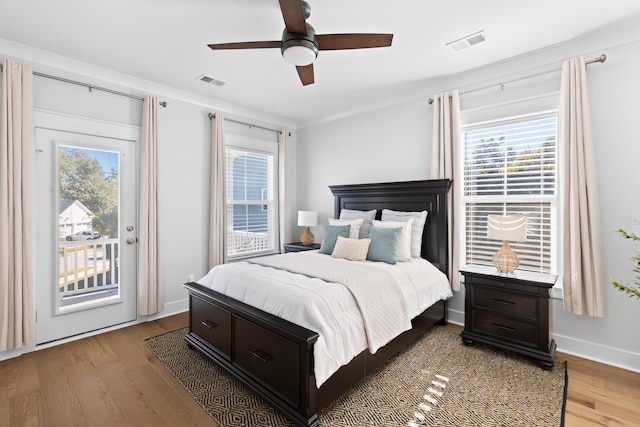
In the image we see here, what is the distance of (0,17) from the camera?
2.31 m

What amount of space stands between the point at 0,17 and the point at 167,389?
3126 mm

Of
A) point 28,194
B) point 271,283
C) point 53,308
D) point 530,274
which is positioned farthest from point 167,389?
point 530,274

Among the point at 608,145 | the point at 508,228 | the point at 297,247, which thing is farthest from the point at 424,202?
the point at 297,247

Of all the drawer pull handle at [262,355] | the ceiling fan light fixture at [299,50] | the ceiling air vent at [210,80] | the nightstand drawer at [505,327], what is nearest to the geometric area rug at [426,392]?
the nightstand drawer at [505,327]

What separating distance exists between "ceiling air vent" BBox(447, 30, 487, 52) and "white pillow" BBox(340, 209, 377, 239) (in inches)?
77.3

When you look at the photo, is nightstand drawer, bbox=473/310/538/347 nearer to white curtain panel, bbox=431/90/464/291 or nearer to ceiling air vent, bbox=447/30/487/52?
white curtain panel, bbox=431/90/464/291

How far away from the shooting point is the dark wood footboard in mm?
1802

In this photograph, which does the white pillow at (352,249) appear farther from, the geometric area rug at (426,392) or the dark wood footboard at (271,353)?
the geometric area rug at (426,392)

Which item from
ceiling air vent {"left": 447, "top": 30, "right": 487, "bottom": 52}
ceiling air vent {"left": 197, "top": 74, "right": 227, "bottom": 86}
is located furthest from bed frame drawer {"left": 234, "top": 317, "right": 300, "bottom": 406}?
ceiling air vent {"left": 447, "top": 30, "right": 487, "bottom": 52}

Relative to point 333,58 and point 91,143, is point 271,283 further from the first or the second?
point 91,143

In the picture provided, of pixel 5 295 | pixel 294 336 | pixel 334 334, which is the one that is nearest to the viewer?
pixel 294 336

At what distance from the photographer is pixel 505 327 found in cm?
268

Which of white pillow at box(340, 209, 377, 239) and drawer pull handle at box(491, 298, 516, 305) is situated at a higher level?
white pillow at box(340, 209, 377, 239)

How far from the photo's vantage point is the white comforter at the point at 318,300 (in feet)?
6.23
